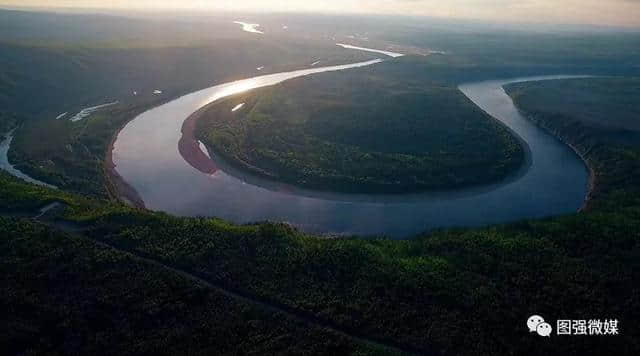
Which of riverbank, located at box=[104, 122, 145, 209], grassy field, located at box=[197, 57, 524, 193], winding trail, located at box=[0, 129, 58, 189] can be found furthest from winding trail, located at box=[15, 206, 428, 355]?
grassy field, located at box=[197, 57, 524, 193]

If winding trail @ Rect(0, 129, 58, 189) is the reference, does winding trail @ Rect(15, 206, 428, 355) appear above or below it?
above

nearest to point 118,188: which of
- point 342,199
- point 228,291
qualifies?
point 342,199

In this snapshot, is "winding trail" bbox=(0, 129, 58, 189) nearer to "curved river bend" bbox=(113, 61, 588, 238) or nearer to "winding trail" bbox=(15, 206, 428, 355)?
"curved river bend" bbox=(113, 61, 588, 238)

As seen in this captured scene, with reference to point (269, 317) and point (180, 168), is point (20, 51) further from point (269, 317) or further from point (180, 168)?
point (269, 317)

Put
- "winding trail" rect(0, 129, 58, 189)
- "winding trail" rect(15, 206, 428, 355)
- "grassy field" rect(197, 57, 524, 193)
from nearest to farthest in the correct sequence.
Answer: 1. "winding trail" rect(15, 206, 428, 355)
2. "winding trail" rect(0, 129, 58, 189)
3. "grassy field" rect(197, 57, 524, 193)

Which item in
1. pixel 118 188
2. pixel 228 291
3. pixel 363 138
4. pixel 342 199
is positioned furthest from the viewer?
pixel 363 138

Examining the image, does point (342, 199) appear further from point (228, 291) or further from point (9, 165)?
point (9, 165)
